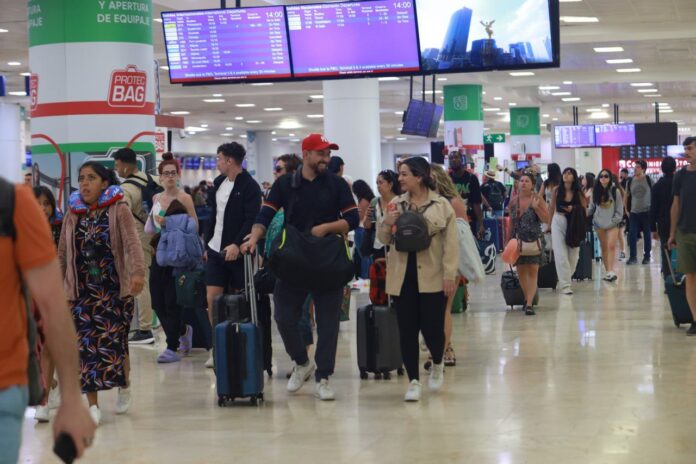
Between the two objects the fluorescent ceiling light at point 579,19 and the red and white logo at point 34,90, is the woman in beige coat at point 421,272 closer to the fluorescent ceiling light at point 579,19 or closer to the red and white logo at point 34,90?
the red and white logo at point 34,90

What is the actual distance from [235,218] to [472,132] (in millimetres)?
18720

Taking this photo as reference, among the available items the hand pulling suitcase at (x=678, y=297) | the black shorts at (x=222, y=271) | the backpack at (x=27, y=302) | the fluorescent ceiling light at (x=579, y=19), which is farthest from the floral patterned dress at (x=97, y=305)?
the fluorescent ceiling light at (x=579, y=19)

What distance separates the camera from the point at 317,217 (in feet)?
23.5

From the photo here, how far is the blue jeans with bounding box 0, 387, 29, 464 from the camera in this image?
2674 mm

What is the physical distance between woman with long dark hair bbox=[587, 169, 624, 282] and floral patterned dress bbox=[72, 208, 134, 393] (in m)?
10.5

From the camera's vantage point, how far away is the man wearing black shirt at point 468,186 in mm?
12680

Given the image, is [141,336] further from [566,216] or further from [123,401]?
[566,216]

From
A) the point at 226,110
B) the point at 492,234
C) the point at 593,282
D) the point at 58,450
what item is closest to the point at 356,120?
the point at 492,234

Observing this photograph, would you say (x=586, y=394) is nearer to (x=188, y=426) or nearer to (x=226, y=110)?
(x=188, y=426)

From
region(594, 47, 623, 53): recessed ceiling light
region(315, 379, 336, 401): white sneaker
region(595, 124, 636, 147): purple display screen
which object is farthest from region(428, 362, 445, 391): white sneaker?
region(595, 124, 636, 147): purple display screen

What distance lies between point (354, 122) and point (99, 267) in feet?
35.4

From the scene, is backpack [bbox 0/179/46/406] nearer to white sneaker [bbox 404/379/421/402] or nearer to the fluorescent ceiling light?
white sneaker [bbox 404/379/421/402]

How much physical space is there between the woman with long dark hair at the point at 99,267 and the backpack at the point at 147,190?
3.25m

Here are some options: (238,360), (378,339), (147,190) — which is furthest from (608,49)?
(238,360)
